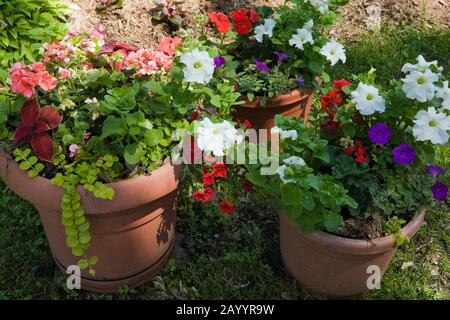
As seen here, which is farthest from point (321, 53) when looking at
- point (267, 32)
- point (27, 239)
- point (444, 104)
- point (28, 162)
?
point (27, 239)

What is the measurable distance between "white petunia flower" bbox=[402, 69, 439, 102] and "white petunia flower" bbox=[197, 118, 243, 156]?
0.66 metres

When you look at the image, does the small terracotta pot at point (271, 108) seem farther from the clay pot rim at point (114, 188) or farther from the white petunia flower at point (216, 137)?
the clay pot rim at point (114, 188)

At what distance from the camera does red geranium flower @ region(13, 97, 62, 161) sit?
78.3 inches

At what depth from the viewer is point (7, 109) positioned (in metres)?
2.09

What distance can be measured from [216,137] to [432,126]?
2.63 feet

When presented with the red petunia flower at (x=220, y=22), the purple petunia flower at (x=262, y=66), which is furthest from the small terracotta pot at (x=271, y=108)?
the red petunia flower at (x=220, y=22)

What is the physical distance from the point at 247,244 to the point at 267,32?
1071 mm

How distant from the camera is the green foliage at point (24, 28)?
344 cm

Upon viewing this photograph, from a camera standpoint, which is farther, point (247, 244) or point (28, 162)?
point (247, 244)

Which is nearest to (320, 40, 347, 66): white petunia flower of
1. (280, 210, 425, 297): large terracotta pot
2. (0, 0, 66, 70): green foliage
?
(280, 210, 425, 297): large terracotta pot

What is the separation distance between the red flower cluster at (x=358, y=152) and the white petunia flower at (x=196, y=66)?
2.08 ft

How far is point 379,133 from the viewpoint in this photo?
2.00m

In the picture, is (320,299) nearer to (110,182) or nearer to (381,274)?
(381,274)

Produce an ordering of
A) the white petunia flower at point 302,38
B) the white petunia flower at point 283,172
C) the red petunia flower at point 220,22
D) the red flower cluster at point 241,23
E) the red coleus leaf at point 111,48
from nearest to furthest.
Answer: the white petunia flower at point 283,172 < the red coleus leaf at point 111,48 < the red petunia flower at point 220,22 < the white petunia flower at point 302,38 < the red flower cluster at point 241,23
